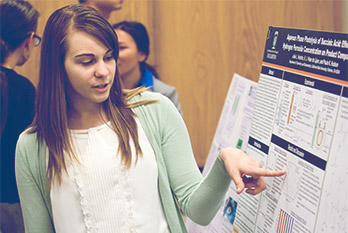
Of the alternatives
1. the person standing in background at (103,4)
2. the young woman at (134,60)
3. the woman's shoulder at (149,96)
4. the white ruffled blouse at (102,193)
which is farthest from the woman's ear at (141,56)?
the white ruffled blouse at (102,193)

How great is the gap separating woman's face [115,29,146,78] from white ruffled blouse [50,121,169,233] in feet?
3.89

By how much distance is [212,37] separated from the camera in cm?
337

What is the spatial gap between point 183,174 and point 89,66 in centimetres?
41

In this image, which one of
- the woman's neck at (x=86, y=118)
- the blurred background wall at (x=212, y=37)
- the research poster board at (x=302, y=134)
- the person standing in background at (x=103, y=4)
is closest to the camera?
the research poster board at (x=302, y=134)

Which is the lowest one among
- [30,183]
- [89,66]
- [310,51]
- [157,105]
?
[30,183]

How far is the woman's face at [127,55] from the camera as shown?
2391mm

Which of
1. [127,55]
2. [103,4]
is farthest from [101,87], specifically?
[127,55]

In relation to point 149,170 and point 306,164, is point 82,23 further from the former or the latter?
point 306,164

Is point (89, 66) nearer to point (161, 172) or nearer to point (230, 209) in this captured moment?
point (161, 172)

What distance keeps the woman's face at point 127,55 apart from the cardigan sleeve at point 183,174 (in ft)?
3.74

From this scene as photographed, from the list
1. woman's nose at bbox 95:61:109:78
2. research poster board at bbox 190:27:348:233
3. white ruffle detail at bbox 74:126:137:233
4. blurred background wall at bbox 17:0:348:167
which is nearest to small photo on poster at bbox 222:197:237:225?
research poster board at bbox 190:27:348:233

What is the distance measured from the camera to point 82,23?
3.92 ft

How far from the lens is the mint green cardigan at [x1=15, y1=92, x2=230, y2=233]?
1.25 meters

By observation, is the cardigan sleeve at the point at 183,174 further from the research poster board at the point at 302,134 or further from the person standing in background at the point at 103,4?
the person standing in background at the point at 103,4
